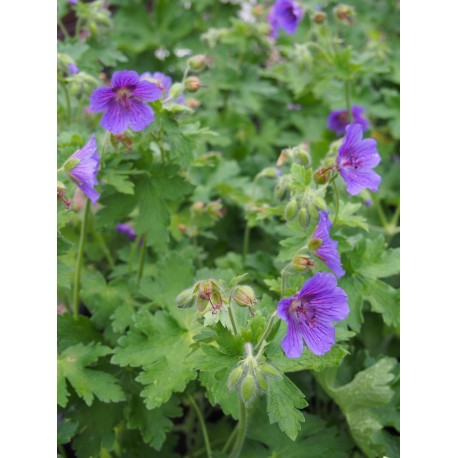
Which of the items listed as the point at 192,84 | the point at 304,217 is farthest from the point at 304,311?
the point at 192,84

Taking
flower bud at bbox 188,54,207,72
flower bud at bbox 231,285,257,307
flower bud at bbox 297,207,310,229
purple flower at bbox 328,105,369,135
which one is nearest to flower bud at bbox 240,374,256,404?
flower bud at bbox 231,285,257,307

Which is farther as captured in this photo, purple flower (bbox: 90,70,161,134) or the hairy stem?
purple flower (bbox: 90,70,161,134)

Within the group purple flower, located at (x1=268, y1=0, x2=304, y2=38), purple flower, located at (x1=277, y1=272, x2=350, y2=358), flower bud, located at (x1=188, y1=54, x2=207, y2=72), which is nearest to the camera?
purple flower, located at (x1=277, y1=272, x2=350, y2=358)

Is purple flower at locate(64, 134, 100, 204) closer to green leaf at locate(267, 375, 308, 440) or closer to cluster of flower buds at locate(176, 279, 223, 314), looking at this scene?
cluster of flower buds at locate(176, 279, 223, 314)

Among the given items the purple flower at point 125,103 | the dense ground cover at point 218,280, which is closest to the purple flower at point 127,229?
the dense ground cover at point 218,280

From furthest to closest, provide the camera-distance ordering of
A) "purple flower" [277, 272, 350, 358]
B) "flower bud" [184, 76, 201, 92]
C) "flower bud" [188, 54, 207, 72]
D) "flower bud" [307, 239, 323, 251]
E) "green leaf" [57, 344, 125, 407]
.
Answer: "flower bud" [188, 54, 207, 72] < "flower bud" [184, 76, 201, 92] < "green leaf" [57, 344, 125, 407] < "flower bud" [307, 239, 323, 251] < "purple flower" [277, 272, 350, 358]

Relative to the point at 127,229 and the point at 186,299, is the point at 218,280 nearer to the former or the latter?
the point at 186,299

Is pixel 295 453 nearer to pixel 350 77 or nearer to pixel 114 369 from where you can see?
pixel 114 369
